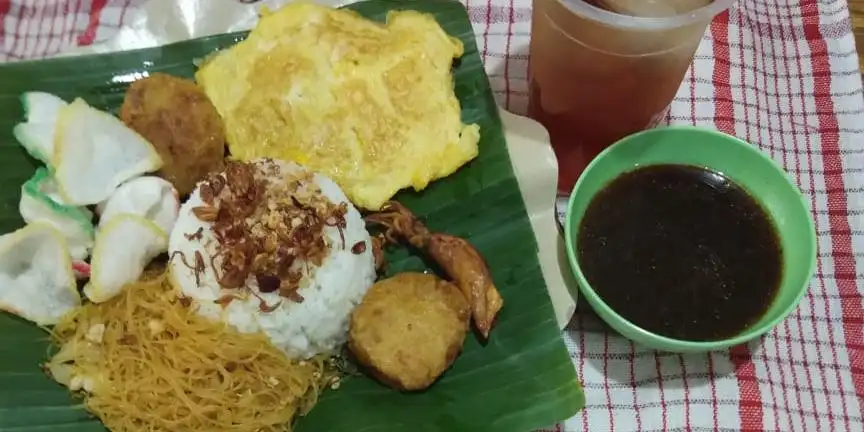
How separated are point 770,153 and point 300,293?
1.80m

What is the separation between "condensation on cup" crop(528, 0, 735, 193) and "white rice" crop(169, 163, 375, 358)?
0.79 metres

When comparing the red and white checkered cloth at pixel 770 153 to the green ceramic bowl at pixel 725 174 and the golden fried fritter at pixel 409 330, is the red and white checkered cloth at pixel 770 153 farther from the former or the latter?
the golden fried fritter at pixel 409 330

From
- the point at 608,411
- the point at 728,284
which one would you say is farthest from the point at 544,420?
the point at 728,284

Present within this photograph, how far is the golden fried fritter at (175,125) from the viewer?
246 centimetres

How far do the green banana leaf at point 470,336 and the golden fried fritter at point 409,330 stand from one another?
99mm

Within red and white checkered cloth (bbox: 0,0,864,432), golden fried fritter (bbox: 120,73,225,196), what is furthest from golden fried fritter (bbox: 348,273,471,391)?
golden fried fritter (bbox: 120,73,225,196)

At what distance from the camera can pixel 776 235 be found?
2459 mm

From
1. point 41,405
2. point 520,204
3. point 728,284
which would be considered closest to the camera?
point 41,405

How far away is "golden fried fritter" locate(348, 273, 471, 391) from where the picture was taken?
2.19m

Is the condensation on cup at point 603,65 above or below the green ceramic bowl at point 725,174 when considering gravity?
above

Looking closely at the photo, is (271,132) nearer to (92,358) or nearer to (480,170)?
(480,170)

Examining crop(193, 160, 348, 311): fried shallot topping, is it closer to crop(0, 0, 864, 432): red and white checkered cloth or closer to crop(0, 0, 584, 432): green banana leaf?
crop(0, 0, 584, 432): green banana leaf

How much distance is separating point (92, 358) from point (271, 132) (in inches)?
34.4

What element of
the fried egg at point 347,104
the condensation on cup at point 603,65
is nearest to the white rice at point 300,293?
the fried egg at point 347,104
